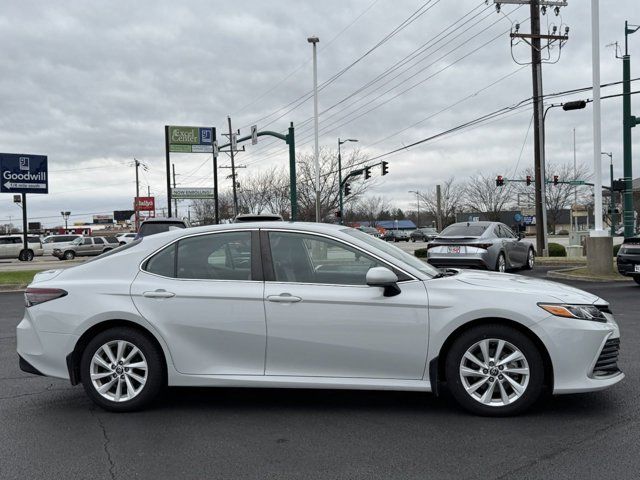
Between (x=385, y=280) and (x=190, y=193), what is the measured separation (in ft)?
124

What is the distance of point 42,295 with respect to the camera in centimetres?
491

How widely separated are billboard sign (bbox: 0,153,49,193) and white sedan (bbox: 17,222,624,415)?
24.3 meters

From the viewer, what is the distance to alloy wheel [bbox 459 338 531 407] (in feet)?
14.4

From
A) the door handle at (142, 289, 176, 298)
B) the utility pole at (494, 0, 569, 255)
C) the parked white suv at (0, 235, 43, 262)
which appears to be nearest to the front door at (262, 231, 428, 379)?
the door handle at (142, 289, 176, 298)

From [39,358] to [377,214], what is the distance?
118m

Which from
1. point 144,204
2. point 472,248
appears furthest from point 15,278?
point 144,204

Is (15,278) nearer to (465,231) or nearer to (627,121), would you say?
(465,231)

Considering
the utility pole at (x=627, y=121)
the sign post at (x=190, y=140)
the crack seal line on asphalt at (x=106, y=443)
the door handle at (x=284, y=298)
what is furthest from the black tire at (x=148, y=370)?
the sign post at (x=190, y=140)

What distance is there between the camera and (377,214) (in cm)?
12156

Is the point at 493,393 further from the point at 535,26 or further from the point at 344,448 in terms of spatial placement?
the point at 535,26

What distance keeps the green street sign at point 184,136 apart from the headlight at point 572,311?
33.4 metres

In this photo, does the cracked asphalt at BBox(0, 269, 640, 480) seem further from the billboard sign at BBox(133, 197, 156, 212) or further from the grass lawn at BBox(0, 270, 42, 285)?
the billboard sign at BBox(133, 197, 156, 212)

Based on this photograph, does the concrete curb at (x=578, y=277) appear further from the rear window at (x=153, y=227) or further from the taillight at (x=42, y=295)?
the taillight at (x=42, y=295)

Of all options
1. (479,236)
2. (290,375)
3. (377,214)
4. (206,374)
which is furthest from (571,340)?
(377,214)
